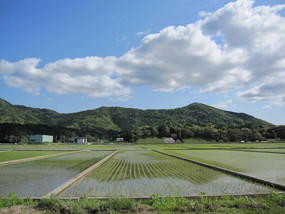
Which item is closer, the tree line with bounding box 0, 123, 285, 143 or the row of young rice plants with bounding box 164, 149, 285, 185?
the row of young rice plants with bounding box 164, 149, 285, 185

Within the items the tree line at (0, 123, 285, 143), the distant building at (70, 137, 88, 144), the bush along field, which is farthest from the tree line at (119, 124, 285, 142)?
the bush along field

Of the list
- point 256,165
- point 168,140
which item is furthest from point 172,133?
point 256,165

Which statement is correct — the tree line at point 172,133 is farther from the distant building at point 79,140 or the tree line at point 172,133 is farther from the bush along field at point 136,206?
the bush along field at point 136,206

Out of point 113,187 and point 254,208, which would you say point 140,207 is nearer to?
point 254,208

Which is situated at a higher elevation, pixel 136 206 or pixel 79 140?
pixel 136 206

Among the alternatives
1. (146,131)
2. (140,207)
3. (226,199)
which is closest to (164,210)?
(140,207)

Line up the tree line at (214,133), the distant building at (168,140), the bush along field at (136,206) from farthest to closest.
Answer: the distant building at (168,140) < the tree line at (214,133) < the bush along field at (136,206)

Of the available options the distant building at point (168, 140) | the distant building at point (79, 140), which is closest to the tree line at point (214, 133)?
the distant building at point (168, 140)

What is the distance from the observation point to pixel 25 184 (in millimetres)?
10469

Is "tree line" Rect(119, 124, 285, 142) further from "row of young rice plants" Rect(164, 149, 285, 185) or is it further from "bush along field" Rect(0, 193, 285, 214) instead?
"bush along field" Rect(0, 193, 285, 214)

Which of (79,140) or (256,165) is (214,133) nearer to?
(79,140)

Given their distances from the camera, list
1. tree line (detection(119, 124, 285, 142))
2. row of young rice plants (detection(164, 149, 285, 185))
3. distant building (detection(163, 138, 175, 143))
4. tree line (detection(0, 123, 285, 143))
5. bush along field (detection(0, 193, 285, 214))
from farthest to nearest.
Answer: distant building (detection(163, 138, 175, 143)), tree line (detection(119, 124, 285, 142)), tree line (detection(0, 123, 285, 143)), row of young rice plants (detection(164, 149, 285, 185)), bush along field (detection(0, 193, 285, 214))

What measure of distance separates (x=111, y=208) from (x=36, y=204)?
234cm

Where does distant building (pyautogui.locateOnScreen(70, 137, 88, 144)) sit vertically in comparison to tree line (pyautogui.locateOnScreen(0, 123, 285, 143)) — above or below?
below
